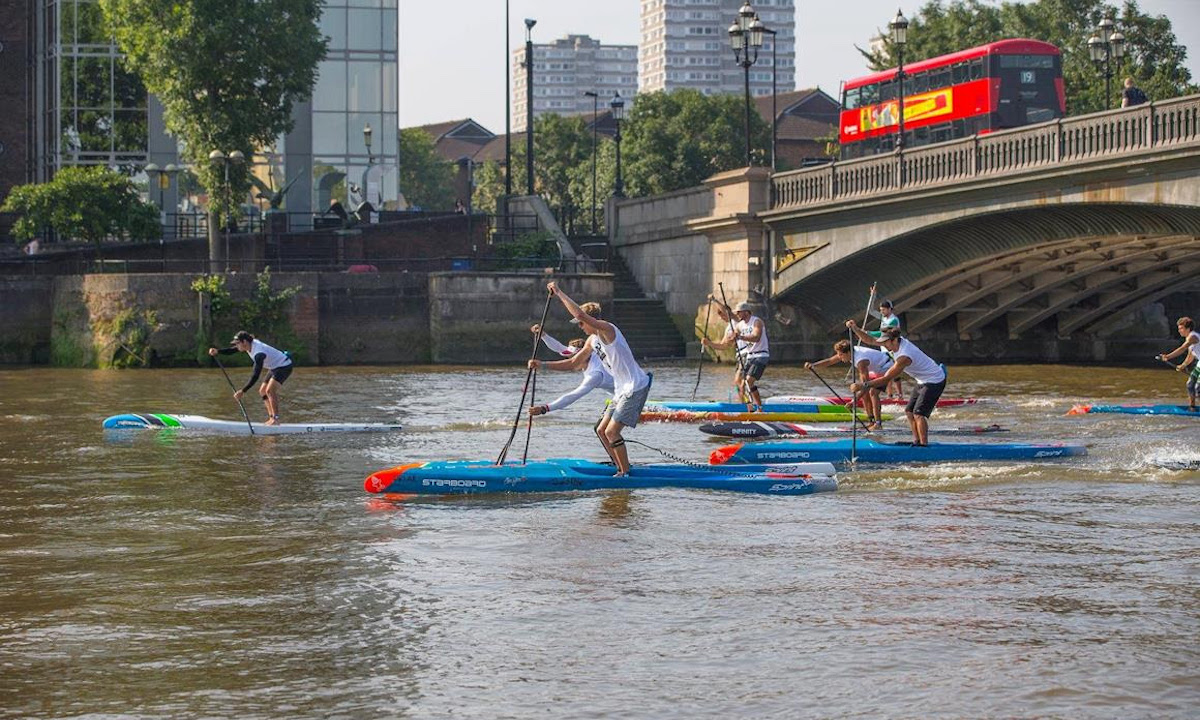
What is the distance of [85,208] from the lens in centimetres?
5084

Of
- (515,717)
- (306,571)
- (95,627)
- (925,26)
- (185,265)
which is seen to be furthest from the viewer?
(925,26)

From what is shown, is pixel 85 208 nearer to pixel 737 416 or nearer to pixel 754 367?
pixel 754 367

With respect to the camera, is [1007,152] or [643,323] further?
[643,323]

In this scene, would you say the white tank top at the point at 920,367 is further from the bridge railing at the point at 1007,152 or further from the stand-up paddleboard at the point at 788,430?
the bridge railing at the point at 1007,152

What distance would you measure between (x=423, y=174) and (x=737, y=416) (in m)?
105

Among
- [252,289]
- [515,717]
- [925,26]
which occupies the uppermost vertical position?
[925,26]

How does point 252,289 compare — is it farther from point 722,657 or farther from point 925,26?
point 925,26

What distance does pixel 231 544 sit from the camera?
1537 centimetres

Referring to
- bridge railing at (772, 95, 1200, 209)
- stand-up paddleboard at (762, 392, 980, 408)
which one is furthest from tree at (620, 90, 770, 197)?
stand-up paddleboard at (762, 392, 980, 408)

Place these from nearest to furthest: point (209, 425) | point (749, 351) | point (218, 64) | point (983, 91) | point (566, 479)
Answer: point (566, 479), point (209, 425), point (749, 351), point (983, 91), point (218, 64)

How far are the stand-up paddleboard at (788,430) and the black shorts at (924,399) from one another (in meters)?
2.05

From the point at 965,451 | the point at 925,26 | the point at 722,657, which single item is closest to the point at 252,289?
the point at 965,451

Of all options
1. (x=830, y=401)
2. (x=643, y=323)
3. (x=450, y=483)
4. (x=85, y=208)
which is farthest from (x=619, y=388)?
(x=85, y=208)

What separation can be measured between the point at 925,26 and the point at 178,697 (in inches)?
2842
